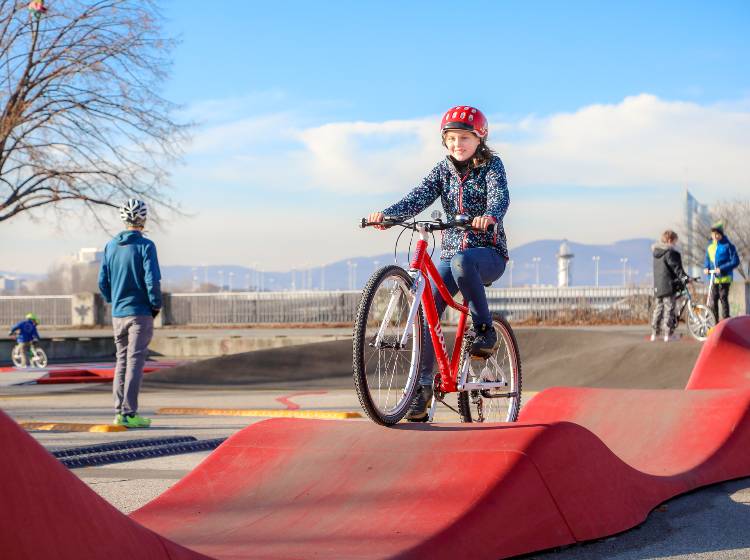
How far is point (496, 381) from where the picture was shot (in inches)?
268

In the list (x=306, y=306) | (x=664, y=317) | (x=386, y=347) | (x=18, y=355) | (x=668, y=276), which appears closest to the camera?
(x=386, y=347)

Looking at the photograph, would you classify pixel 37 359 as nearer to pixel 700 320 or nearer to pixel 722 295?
pixel 700 320

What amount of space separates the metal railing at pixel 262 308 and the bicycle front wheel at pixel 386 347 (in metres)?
43.7

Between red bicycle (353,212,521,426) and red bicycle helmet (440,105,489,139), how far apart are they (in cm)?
54

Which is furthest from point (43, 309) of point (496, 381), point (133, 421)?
point (496, 381)

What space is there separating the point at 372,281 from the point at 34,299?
51682 mm

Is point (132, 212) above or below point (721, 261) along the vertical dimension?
above

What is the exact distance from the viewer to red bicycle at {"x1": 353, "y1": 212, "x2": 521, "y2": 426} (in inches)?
207

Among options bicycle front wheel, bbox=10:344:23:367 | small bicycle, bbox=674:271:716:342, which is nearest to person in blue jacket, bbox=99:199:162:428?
small bicycle, bbox=674:271:716:342

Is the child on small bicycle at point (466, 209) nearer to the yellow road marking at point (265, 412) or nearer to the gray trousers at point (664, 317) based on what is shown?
the yellow road marking at point (265, 412)

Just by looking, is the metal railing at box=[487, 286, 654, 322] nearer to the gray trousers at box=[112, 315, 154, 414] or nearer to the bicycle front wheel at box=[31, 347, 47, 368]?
the bicycle front wheel at box=[31, 347, 47, 368]

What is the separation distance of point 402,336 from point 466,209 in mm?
968

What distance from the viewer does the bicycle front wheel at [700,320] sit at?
20031 mm

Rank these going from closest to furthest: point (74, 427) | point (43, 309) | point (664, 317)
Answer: point (74, 427)
point (664, 317)
point (43, 309)
